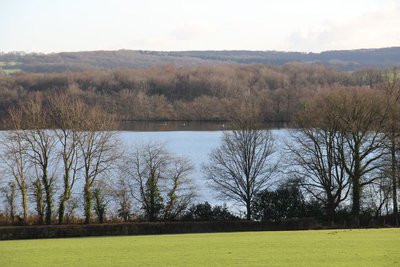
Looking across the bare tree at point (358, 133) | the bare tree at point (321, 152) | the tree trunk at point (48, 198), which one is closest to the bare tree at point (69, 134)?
the tree trunk at point (48, 198)

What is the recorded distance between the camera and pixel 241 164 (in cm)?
4066

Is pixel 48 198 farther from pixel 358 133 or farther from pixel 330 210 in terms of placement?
pixel 358 133

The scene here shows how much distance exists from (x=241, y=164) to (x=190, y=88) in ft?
324

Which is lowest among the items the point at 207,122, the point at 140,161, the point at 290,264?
the point at 207,122

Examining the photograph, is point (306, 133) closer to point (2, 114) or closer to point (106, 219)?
point (106, 219)

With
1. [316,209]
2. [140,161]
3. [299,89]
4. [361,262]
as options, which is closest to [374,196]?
[316,209]

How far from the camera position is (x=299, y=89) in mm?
116875

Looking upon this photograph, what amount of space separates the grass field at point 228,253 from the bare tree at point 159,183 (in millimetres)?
13403

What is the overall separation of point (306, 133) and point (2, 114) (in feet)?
217

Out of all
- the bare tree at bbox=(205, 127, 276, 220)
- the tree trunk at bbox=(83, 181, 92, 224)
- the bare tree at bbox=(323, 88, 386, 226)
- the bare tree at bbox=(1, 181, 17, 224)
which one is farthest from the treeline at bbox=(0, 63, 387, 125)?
the bare tree at bbox=(1, 181, 17, 224)

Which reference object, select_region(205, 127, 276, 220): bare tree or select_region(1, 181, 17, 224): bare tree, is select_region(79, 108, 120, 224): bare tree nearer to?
select_region(1, 181, 17, 224): bare tree

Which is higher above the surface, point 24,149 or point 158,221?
point 24,149

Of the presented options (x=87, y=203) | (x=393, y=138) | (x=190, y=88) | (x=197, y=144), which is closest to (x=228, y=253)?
(x=87, y=203)

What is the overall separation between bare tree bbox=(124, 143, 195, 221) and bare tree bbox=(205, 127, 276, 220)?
88.0 inches
